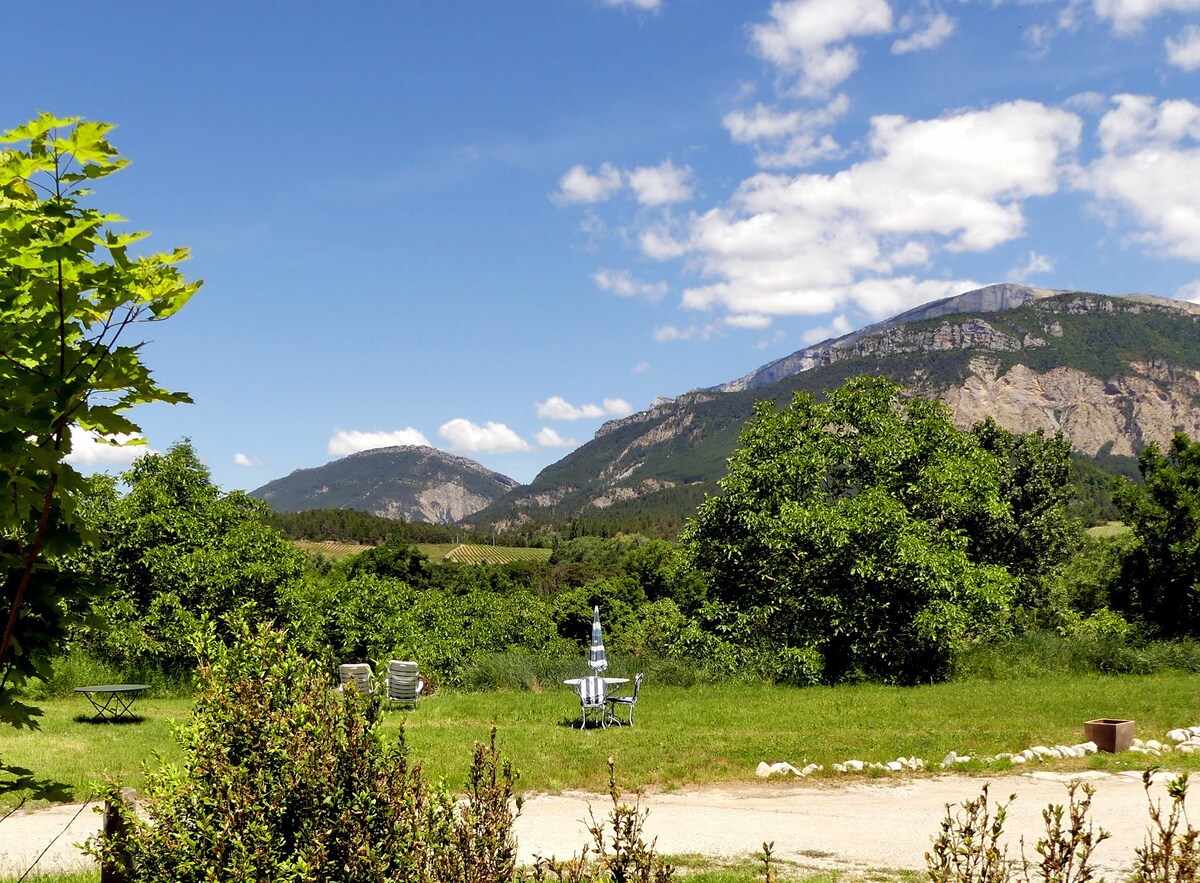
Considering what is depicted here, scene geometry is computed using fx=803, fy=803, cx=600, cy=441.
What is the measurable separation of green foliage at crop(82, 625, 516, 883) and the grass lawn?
5128 mm

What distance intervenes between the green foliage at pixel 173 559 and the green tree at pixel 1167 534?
78.9 feet

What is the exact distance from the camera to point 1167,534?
2262 cm

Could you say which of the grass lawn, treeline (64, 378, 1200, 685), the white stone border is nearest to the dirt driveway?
the white stone border

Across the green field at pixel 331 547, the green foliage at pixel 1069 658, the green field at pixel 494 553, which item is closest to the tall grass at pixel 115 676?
the green foliage at pixel 1069 658

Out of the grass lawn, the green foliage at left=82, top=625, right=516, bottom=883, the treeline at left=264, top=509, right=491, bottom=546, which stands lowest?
the grass lawn

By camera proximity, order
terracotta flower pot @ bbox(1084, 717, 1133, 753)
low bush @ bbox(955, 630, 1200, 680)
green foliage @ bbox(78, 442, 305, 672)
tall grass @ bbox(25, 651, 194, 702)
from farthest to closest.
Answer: green foliage @ bbox(78, 442, 305, 672) < tall grass @ bbox(25, 651, 194, 702) < low bush @ bbox(955, 630, 1200, 680) < terracotta flower pot @ bbox(1084, 717, 1133, 753)

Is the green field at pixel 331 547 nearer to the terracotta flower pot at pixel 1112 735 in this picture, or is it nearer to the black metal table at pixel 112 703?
the black metal table at pixel 112 703

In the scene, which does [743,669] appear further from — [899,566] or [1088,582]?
[1088,582]

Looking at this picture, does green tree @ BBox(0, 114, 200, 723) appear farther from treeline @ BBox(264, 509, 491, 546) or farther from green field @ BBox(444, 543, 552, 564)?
treeline @ BBox(264, 509, 491, 546)

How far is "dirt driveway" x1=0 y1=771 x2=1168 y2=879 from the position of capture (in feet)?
22.1

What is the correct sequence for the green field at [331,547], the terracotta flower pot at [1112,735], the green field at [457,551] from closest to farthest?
1. the terracotta flower pot at [1112,735]
2. the green field at [331,547]
3. the green field at [457,551]

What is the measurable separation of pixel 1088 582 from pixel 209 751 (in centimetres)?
3681

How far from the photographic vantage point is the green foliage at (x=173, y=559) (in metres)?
18.1

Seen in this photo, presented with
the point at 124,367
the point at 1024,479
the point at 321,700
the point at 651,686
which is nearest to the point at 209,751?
the point at 321,700
